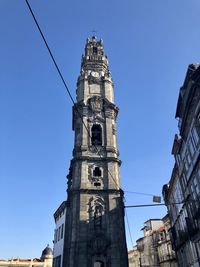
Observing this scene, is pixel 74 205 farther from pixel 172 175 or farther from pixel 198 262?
pixel 198 262

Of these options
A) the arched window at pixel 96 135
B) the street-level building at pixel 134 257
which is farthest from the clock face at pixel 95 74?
the street-level building at pixel 134 257

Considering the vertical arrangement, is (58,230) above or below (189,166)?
above

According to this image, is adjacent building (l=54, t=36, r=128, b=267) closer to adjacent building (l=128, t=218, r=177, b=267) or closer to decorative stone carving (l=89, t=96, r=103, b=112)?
decorative stone carving (l=89, t=96, r=103, b=112)

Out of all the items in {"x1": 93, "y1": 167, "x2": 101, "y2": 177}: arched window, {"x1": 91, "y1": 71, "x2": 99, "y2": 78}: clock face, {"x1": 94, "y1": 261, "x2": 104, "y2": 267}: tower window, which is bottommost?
{"x1": 94, "y1": 261, "x2": 104, "y2": 267}: tower window

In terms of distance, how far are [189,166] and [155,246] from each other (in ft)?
129

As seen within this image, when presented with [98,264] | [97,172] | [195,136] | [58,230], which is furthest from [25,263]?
[195,136]

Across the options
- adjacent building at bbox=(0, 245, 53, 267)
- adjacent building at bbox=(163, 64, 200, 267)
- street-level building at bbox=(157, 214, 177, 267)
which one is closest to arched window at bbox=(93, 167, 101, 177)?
adjacent building at bbox=(163, 64, 200, 267)

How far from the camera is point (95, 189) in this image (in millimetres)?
31141

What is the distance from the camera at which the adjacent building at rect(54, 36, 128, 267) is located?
27.5 meters

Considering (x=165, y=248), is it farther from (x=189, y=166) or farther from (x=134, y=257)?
(x=189, y=166)

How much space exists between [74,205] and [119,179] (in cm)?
670

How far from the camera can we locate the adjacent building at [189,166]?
18828 mm

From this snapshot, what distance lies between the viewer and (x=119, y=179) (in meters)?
33.1

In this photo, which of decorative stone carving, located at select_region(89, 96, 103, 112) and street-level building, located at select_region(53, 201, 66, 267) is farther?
street-level building, located at select_region(53, 201, 66, 267)
